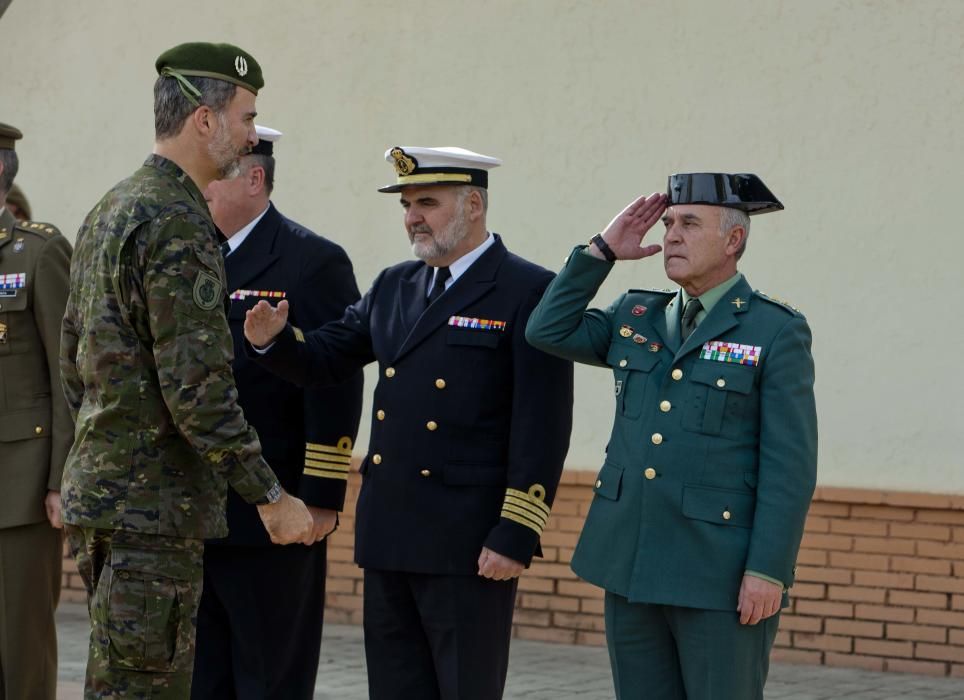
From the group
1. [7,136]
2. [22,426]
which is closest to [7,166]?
[7,136]

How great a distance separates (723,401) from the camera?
4008 millimetres

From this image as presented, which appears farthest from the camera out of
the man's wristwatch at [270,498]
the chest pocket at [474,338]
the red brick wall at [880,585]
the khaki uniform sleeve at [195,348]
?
the red brick wall at [880,585]

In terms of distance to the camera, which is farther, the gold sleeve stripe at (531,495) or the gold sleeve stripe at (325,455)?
the gold sleeve stripe at (325,455)

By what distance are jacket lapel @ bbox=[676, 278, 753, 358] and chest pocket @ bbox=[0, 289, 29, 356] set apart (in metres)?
2.13

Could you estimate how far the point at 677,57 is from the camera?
7094 millimetres

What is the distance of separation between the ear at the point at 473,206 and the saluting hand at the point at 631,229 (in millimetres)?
457

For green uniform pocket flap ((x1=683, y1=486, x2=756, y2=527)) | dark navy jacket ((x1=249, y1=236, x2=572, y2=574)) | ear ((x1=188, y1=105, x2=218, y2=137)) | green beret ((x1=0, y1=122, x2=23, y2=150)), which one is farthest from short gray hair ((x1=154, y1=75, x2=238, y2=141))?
green uniform pocket flap ((x1=683, y1=486, x2=756, y2=527))

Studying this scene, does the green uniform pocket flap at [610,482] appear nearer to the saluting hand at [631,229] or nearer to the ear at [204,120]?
the saluting hand at [631,229]

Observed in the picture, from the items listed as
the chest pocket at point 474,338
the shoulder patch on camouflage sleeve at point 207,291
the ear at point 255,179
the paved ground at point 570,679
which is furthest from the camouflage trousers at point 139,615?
the paved ground at point 570,679

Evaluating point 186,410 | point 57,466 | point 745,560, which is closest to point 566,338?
point 745,560

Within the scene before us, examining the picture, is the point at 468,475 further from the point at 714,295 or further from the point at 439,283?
the point at 714,295

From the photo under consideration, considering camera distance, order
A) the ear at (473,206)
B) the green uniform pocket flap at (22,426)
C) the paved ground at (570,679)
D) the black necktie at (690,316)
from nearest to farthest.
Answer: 1. the black necktie at (690,316)
2. the ear at (473,206)
3. the green uniform pocket flap at (22,426)
4. the paved ground at (570,679)

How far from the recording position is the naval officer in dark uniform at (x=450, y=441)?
171 inches

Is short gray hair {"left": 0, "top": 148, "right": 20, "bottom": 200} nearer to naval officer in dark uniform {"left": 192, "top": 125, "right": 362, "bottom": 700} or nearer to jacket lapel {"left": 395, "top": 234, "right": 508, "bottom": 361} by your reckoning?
naval officer in dark uniform {"left": 192, "top": 125, "right": 362, "bottom": 700}
